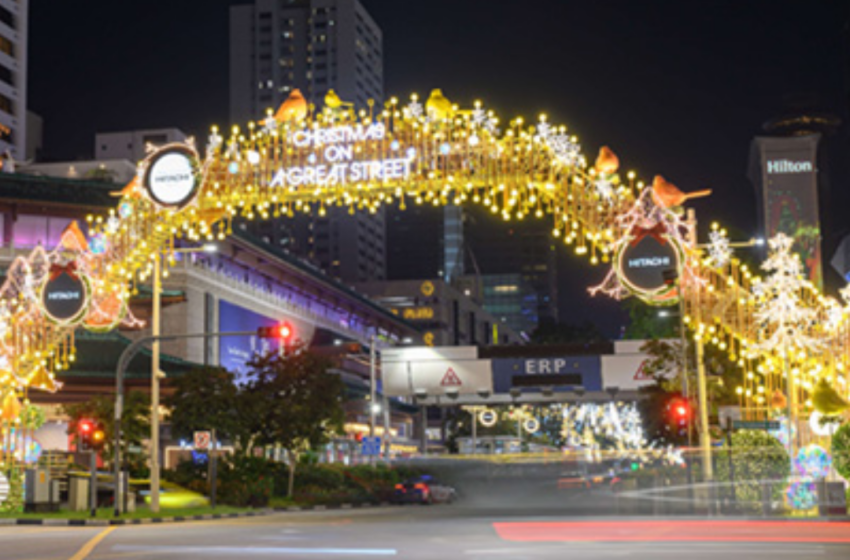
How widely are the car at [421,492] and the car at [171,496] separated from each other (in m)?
9.15

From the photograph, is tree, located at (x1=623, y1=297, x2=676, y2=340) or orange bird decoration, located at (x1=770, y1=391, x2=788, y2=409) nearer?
orange bird decoration, located at (x1=770, y1=391, x2=788, y2=409)

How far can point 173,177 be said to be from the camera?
27.1 metres

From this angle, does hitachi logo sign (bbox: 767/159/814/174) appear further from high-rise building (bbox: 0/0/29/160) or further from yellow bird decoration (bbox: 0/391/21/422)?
yellow bird decoration (bbox: 0/391/21/422)

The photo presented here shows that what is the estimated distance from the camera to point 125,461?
38.8 m

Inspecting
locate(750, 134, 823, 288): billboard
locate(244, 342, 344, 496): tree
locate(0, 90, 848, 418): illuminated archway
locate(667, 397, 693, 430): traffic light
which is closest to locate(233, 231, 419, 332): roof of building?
locate(244, 342, 344, 496): tree

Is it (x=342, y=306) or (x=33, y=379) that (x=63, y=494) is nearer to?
(x=33, y=379)

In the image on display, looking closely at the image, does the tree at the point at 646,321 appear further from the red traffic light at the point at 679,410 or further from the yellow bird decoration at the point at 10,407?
the yellow bird decoration at the point at 10,407

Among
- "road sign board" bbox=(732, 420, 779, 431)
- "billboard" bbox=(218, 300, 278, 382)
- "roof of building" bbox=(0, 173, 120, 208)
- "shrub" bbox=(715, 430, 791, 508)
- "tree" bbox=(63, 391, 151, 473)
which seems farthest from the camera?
"billboard" bbox=(218, 300, 278, 382)

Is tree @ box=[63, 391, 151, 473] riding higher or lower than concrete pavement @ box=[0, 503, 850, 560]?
higher

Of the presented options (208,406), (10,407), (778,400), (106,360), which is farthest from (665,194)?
(106,360)

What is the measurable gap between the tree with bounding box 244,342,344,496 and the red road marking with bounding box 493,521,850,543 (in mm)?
19708

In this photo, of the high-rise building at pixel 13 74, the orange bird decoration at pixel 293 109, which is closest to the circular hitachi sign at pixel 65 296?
the orange bird decoration at pixel 293 109

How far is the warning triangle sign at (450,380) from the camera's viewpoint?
53.3 metres

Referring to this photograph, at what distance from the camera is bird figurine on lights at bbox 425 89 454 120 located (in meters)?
25.0
